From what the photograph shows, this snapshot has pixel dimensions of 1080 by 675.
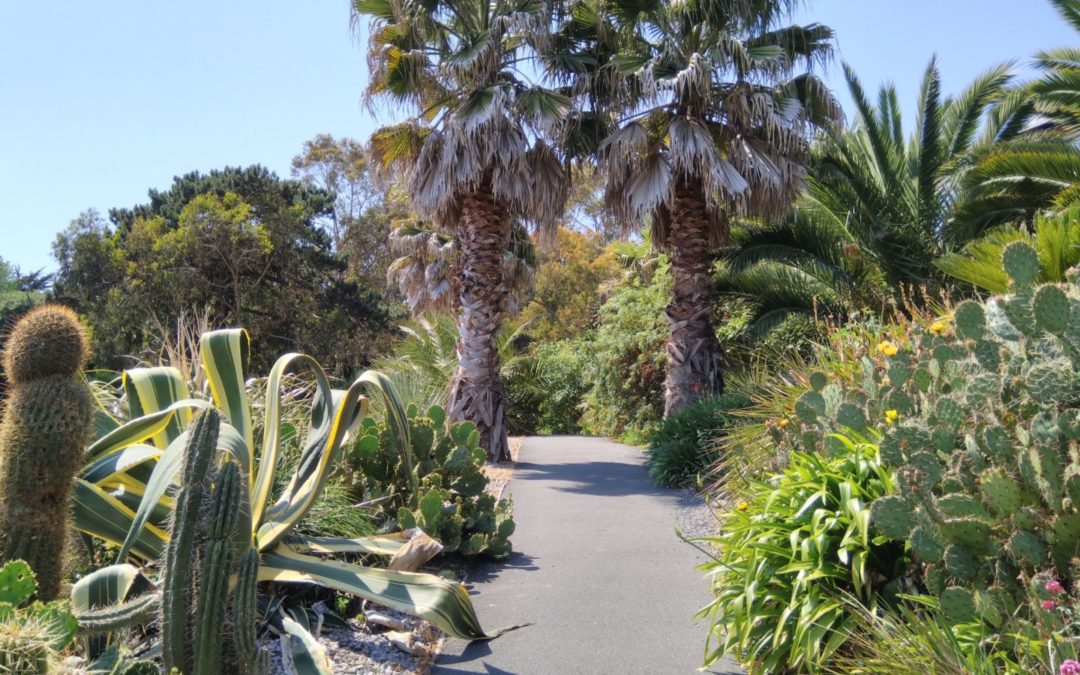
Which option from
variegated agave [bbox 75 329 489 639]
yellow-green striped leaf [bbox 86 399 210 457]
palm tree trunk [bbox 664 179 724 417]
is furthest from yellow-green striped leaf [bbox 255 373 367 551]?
palm tree trunk [bbox 664 179 724 417]

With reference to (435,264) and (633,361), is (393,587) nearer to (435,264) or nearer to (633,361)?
(633,361)

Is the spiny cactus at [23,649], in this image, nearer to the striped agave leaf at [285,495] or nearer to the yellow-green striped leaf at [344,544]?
the striped agave leaf at [285,495]

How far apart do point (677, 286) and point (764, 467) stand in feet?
25.5

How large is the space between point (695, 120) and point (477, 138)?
3.60 meters

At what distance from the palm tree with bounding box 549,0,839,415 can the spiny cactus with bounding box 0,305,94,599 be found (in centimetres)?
1078

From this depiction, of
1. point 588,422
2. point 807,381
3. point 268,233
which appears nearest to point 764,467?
point 807,381

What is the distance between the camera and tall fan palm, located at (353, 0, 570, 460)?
557 inches

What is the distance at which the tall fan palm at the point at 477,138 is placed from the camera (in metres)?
14.1

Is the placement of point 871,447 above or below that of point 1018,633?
above

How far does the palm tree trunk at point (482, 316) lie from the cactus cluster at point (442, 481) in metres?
6.15

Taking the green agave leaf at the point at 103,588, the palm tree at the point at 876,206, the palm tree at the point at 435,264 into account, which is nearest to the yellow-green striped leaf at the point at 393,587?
the green agave leaf at the point at 103,588

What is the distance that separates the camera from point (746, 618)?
510cm

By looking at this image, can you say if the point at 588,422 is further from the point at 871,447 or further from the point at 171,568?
the point at 171,568

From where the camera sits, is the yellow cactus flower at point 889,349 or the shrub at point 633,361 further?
the shrub at point 633,361
